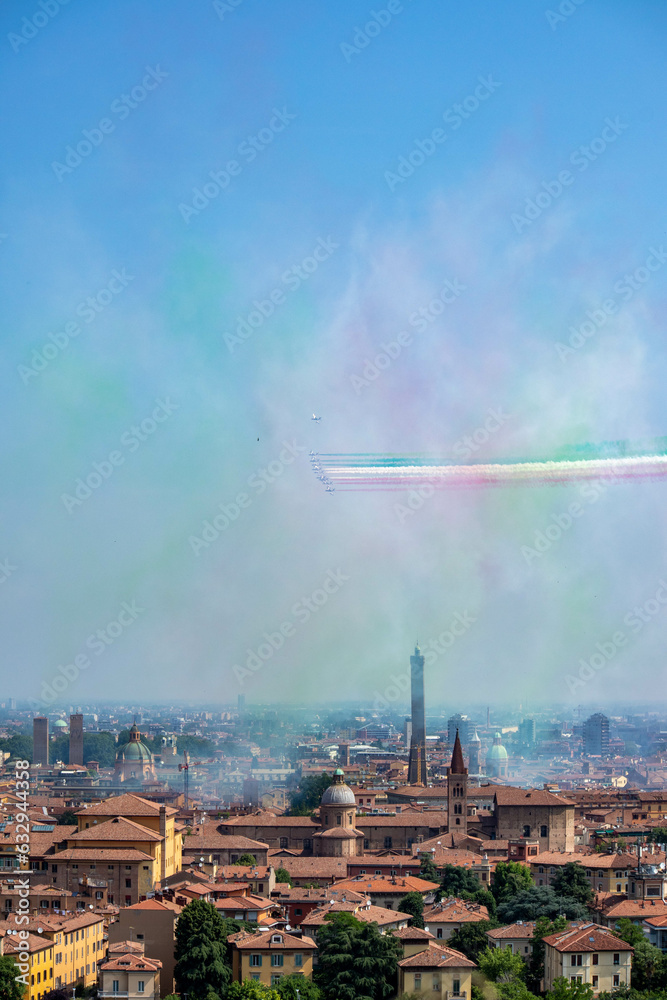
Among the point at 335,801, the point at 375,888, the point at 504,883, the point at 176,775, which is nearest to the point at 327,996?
the point at 375,888

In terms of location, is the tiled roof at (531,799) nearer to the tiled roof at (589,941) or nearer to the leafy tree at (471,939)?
the leafy tree at (471,939)

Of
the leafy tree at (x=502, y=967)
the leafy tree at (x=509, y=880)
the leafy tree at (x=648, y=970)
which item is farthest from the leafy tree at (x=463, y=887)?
the leafy tree at (x=648, y=970)

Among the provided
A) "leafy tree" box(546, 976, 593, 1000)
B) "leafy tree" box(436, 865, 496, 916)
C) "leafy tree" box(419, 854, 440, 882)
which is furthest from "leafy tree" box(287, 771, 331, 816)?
"leafy tree" box(546, 976, 593, 1000)

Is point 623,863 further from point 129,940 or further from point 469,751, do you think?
point 469,751

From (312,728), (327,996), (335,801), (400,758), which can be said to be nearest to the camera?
(327,996)

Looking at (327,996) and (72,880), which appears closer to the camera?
(327,996)

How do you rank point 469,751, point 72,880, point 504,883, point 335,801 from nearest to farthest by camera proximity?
point 72,880
point 504,883
point 335,801
point 469,751
